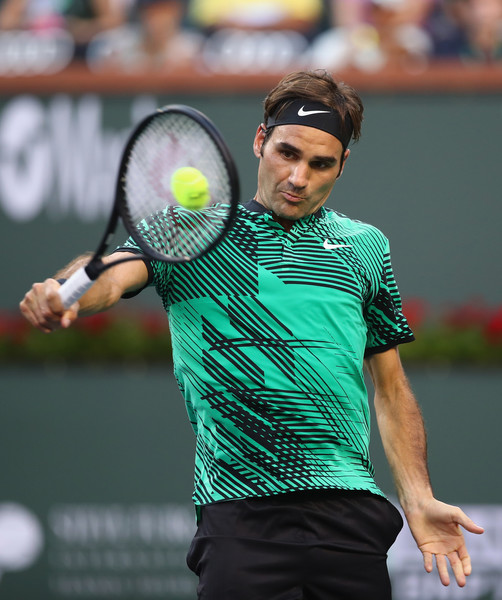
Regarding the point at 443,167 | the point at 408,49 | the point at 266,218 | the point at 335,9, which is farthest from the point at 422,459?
the point at 335,9

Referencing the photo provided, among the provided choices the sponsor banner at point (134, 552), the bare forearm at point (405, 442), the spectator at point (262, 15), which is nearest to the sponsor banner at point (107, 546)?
the sponsor banner at point (134, 552)

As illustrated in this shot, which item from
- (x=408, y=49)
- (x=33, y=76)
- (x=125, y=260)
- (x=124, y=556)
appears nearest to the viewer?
(x=125, y=260)

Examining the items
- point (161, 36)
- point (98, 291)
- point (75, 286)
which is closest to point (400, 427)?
point (98, 291)

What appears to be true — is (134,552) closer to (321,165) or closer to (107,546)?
(107,546)

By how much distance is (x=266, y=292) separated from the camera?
3.16 m

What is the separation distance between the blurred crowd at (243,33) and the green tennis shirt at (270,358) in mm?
4798

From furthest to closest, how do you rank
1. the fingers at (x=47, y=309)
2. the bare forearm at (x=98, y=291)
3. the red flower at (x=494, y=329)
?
the red flower at (x=494, y=329)
the bare forearm at (x=98, y=291)
the fingers at (x=47, y=309)

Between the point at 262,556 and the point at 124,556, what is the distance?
3647 mm

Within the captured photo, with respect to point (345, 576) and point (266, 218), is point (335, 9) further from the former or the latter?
point (345, 576)

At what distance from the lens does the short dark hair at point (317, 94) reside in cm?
331

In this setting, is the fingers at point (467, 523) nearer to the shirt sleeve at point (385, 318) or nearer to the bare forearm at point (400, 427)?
the bare forearm at point (400, 427)

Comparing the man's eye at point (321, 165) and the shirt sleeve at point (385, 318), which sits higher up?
the man's eye at point (321, 165)

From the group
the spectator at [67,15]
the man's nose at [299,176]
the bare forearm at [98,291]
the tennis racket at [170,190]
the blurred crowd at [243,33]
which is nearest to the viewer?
the bare forearm at [98,291]

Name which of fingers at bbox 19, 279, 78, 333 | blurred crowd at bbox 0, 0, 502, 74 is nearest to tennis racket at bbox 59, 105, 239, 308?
fingers at bbox 19, 279, 78, 333
